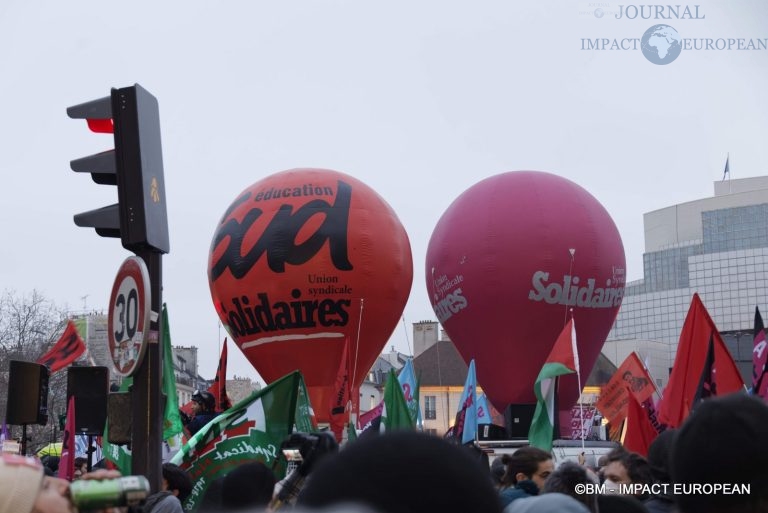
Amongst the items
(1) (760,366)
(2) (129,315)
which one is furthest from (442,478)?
(1) (760,366)

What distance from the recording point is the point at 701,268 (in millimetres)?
119812

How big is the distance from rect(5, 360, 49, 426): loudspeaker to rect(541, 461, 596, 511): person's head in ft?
20.8

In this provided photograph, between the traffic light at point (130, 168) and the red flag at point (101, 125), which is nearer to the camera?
the traffic light at point (130, 168)

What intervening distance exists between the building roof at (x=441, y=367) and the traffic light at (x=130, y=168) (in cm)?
7485

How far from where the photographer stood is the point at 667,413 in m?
12.7

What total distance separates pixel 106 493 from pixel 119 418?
17.2ft

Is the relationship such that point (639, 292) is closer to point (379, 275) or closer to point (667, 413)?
point (379, 275)

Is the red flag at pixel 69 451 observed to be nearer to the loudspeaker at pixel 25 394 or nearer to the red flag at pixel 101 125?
the loudspeaker at pixel 25 394

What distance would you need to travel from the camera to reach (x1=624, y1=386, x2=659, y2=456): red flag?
12.4 m

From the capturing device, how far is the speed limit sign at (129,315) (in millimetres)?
6996

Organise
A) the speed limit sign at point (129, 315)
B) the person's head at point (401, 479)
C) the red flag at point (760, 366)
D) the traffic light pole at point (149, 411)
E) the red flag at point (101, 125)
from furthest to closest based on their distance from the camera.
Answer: the red flag at point (760, 366), the red flag at point (101, 125), the traffic light pole at point (149, 411), the speed limit sign at point (129, 315), the person's head at point (401, 479)

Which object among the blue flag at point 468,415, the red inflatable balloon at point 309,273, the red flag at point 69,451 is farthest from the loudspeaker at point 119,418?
the red inflatable balloon at point 309,273

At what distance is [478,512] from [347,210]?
73.6ft

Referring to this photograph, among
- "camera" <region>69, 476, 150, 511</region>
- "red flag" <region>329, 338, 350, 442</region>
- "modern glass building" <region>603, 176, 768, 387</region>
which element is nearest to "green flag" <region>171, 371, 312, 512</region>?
"camera" <region>69, 476, 150, 511</region>
